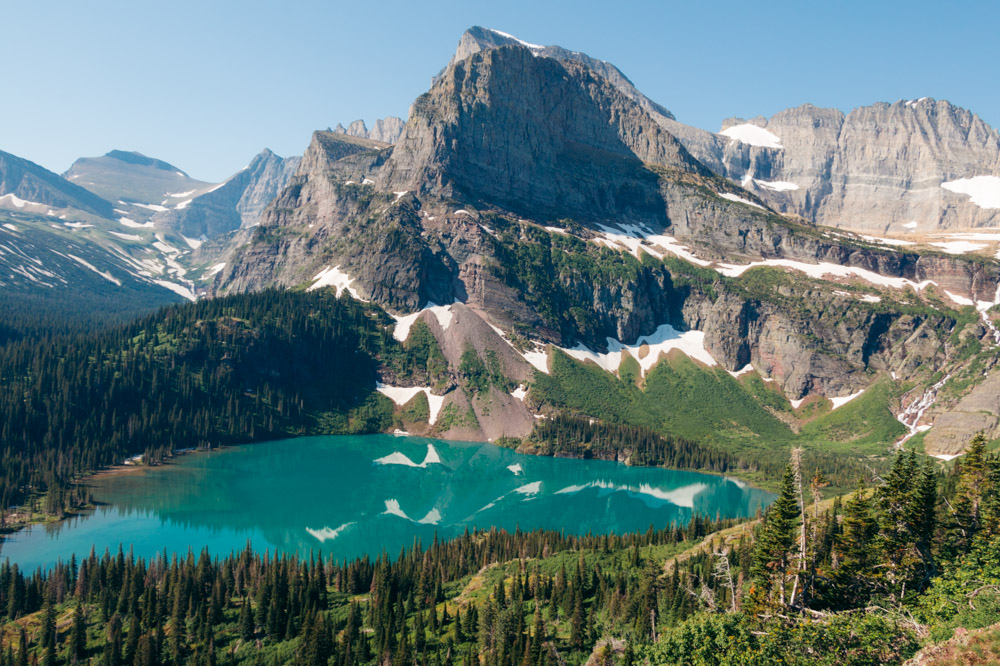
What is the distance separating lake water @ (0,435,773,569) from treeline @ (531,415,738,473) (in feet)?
20.1

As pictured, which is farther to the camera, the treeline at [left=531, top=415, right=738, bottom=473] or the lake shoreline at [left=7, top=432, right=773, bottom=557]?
the treeline at [left=531, top=415, right=738, bottom=473]

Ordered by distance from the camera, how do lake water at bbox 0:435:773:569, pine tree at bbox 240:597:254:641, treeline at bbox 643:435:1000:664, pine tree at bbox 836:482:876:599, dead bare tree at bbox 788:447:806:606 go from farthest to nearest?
lake water at bbox 0:435:773:569 < pine tree at bbox 240:597:254:641 < pine tree at bbox 836:482:876:599 < dead bare tree at bbox 788:447:806:606 < treeline at bbox 643:435:1000:664

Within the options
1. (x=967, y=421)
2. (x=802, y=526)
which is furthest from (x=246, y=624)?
(x=967, y=421)

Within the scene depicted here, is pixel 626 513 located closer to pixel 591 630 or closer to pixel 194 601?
pixel 591 630

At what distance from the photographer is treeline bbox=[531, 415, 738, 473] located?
180250 millimetres

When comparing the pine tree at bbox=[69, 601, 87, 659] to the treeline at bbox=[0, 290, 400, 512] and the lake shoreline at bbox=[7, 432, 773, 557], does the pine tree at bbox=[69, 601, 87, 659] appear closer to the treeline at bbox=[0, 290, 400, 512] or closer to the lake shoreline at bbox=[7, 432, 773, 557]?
the lake shoreline at bbox=[7, 432, 773, 557]

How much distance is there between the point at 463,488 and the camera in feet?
488

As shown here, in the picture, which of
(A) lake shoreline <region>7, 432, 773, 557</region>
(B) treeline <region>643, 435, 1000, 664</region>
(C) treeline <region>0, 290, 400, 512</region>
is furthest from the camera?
(C) treeline <region>0, 290, 400, 512</region>

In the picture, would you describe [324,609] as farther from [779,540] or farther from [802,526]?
[802,526]

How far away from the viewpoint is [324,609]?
73.7 m

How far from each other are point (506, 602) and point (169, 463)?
374ft

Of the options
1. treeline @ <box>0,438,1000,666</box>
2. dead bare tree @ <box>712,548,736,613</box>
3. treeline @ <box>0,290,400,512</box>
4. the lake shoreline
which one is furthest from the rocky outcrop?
treeline @ <box>0,290,400,512</box>

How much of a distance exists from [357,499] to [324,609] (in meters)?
61.2

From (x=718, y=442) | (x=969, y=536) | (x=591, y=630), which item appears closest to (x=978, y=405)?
(x=718, y=442)
